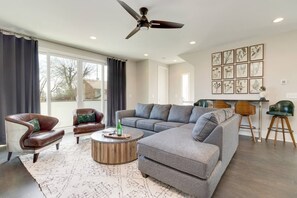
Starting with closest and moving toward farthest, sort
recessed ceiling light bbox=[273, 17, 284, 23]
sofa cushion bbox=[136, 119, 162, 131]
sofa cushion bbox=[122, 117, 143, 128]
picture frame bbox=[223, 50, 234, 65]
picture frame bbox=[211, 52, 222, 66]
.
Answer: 1. recessed ceiling light bbox=[273, 17, 284, 23]
2. sofa cushion bbox=[136, 119, 162, 131]
3. sofa cushion bbox=[122, 117, 143, 128]
4. picture frame bbox=[223, 50, 234, 65]
5. picture frame bbox=[211, 52, 222, 66]

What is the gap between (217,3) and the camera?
8.02ft

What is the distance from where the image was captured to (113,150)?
2385 mm

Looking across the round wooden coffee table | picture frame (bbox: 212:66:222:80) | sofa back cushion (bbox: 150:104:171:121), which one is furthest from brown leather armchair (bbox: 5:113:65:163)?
picture frame (bbox: 212:66:222:80)

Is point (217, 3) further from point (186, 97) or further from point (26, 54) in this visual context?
point (186, 97)

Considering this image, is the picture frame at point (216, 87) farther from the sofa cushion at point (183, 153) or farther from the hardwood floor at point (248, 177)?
the sofa cushion at point (183, 153)

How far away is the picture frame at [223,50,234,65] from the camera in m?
4.44

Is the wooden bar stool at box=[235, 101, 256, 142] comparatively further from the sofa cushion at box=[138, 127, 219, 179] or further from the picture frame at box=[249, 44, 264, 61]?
the sofa cushion at box=[138, 127, 219, 179]

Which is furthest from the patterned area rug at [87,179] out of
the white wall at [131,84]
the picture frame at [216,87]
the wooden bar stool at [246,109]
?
the white wall at [131,84]

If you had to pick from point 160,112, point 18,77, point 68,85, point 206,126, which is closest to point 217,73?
point 160,112

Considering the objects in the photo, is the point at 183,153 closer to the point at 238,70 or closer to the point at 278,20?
the point at 278,20

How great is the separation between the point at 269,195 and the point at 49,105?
503 centimetres

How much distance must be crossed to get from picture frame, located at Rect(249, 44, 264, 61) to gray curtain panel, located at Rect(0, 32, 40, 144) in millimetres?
5729

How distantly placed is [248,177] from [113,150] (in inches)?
78.8

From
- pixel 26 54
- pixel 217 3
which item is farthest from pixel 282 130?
pixel 26 54
